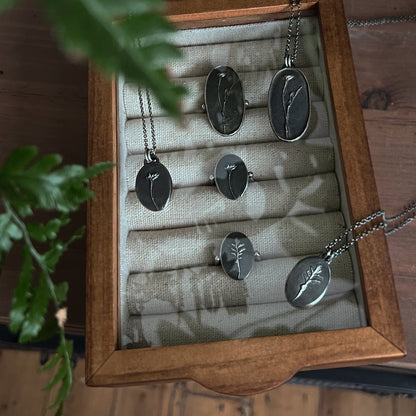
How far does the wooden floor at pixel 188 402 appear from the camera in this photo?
923mm

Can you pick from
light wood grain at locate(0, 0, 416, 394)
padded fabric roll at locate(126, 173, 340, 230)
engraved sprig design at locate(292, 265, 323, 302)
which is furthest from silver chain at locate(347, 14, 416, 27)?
engraved sprig design at locate(292, 265, 323, 302)

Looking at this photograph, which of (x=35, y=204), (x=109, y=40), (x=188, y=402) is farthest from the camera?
(x=188, y=402)

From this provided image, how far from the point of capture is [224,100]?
0.63 meters

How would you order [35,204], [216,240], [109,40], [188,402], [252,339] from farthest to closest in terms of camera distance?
[188,402] → [216,240] → [252,339] → [35,204] → [109,40]

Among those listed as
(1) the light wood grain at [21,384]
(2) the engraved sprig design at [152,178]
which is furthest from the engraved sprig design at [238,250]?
(1) the light wood grain at [21,384]

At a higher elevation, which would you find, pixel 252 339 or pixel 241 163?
pixel 241 163

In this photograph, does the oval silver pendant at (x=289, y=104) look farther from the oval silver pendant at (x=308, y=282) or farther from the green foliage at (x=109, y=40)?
the green foliage at (x=109, y=40)

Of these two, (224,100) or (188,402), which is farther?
(188,402)

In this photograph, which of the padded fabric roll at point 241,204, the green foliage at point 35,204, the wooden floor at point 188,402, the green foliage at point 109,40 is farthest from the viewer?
the wooden floor at point 188,402

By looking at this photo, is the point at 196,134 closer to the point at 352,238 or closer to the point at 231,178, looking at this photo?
the point at 231,178

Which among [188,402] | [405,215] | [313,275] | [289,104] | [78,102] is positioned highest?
[78,102]

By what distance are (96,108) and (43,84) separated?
26 cm

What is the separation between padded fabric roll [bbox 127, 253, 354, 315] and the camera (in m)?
0.55

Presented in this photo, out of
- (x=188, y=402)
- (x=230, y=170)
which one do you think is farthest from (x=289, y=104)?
(x=188, y=402)
